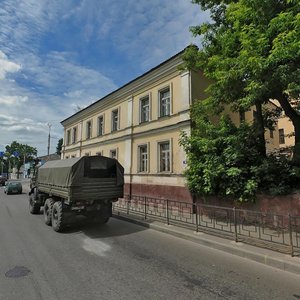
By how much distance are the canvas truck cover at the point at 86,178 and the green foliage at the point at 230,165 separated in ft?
11.3

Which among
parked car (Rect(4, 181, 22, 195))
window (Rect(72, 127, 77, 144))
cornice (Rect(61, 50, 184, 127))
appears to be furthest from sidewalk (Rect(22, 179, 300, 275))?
parked car (Rect(4, 181, 22, 195))

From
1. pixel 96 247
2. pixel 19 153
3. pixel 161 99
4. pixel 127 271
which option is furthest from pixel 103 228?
pixel 19 153

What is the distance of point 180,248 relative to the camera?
7.54 m

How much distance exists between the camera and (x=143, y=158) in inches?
737

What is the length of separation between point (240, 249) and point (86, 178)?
5.63 metres

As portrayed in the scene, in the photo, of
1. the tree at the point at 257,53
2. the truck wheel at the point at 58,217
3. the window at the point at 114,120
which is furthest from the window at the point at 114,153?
the tree at the point at 257,53

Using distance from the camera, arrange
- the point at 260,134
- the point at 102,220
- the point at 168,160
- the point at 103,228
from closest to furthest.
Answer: the point at 103,228 → the point at 102,220 → the point at 260,134 → the point at 168,160

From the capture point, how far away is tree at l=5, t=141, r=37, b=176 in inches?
3501

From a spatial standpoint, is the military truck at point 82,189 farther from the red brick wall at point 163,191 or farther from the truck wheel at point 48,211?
the red brick wall at point 163,191

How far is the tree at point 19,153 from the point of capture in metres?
88.9

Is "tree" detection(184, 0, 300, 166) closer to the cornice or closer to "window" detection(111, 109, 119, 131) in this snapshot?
the cornice

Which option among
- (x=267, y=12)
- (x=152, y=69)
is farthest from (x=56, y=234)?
(x=152, y=69)

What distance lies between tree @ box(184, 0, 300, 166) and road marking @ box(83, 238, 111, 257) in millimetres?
6338

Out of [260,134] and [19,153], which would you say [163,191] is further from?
[19,153]
